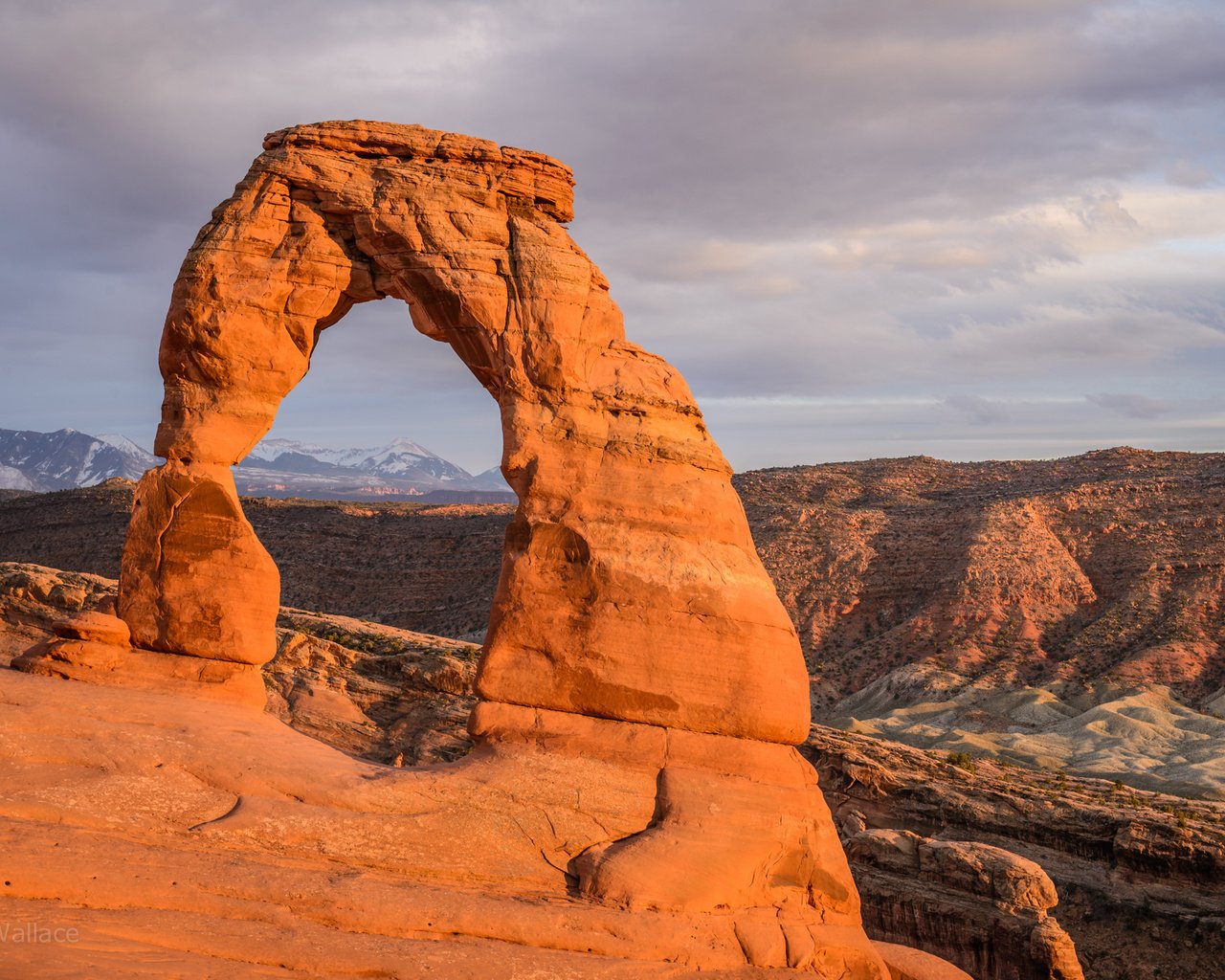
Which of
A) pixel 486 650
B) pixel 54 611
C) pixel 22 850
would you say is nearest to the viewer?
pixel 22 850

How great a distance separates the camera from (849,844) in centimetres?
2477

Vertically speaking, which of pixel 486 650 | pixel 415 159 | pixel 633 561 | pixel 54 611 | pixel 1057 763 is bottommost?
pixel 1057 763

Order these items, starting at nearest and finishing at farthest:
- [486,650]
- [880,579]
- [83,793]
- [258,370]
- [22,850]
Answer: [22,850] → [83,793] → [486,650] → [258,370] → [880,579]

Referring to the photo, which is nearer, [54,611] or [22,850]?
[22,850]

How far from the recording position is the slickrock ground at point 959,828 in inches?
865

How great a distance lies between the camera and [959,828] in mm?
28094

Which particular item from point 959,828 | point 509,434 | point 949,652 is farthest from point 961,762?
point 949,652

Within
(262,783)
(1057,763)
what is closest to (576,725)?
(262,783)

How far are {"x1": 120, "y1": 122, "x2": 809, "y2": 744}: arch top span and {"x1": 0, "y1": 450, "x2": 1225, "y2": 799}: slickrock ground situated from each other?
2726 centimetres

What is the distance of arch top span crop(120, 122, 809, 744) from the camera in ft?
49.7

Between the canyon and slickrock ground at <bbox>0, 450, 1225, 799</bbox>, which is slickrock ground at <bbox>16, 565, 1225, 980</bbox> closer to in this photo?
the canyon

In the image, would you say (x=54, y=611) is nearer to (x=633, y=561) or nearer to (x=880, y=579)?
(x=633, y=561)

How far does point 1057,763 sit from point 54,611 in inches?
1213

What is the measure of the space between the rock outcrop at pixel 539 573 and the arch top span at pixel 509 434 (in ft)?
0.10
